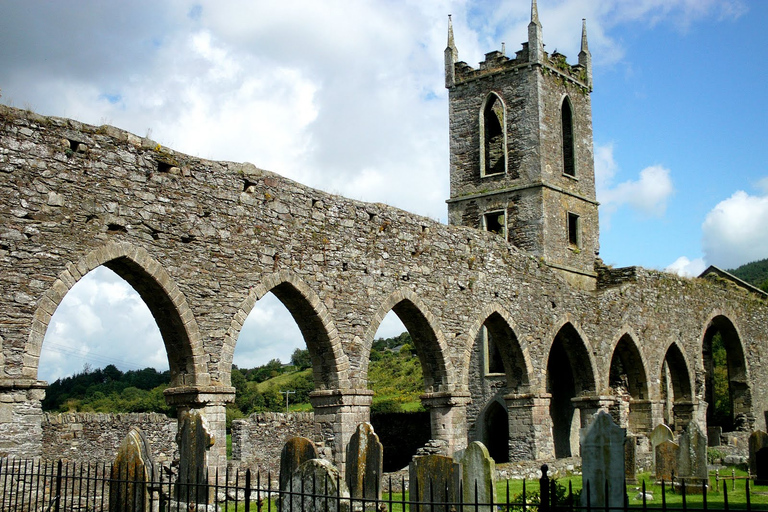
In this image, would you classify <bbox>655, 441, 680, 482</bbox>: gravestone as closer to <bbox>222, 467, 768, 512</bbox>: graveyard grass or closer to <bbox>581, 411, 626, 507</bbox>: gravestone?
<bbox>222, 467, 768, 512</bbox>: graveyard grass

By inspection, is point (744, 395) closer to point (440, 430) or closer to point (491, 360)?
point (491, 360)

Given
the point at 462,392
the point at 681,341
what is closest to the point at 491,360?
the point at 681,341

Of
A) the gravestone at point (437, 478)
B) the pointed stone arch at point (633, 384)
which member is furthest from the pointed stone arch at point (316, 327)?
the pointed stone arch at point (633, 384)

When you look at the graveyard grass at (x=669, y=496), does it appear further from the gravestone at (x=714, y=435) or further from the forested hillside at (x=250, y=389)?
the forested hillside at (x=250, y=389)

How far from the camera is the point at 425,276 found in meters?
16.8

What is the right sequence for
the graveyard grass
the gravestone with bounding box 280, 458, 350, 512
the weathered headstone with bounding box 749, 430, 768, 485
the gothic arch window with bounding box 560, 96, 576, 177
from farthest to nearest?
1. the gothic arch window with bounding box 560, 96, 576, 177
2. the weathered headstone with bounding box 749, 430, 768, 485
3. the graveyard grass
4. the gravestone with bounding box 280, 458, 350, 512

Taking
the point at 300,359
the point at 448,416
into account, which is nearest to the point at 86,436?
the point at 448,416

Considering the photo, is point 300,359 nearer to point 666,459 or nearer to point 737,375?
point 737,375

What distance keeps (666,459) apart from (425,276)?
218 inches

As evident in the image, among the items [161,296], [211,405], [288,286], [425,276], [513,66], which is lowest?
[211,405]

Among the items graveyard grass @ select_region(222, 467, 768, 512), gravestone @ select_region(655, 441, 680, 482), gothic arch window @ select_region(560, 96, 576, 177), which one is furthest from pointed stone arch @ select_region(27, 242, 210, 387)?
gothic arch window @ select_region(560, 96, 576, 177)

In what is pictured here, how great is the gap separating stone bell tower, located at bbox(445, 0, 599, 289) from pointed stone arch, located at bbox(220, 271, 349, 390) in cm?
1105

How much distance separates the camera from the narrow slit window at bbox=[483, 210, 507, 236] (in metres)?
25.4

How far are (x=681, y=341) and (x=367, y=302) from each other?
43.3ft
